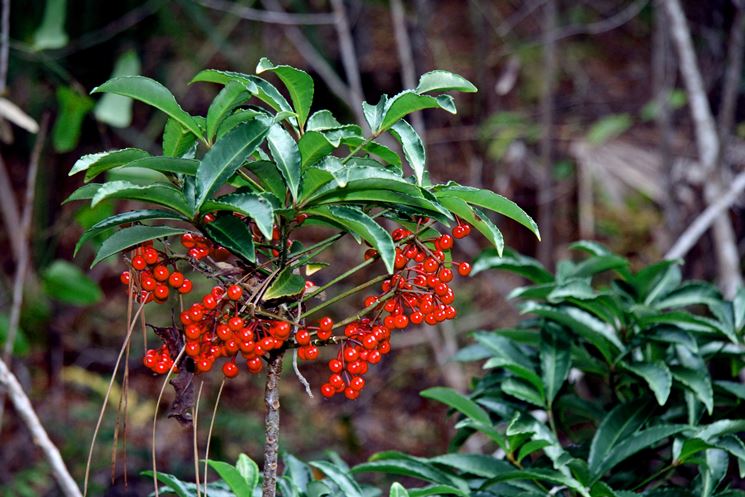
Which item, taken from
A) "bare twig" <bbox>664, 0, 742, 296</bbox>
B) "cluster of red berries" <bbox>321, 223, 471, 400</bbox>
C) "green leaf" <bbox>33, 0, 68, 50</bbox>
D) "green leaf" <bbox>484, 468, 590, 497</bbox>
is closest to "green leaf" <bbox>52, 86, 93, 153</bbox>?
"green leaf" <bbox>33, 0, 68, 50</bbox>

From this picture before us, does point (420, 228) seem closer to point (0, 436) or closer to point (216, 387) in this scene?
point (216, 387)

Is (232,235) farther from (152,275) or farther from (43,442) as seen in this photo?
(43,442)

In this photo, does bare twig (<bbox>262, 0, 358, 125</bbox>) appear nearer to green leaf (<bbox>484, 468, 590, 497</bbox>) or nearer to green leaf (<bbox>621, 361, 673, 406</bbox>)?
green leaf (<bbox>621, 361, 673, 406</bbox>)

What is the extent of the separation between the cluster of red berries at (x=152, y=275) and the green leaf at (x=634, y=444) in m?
0.81

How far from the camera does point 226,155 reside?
1023 mm

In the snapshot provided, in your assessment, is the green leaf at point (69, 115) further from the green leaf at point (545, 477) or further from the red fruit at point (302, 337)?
the green leaf at point (545, 477)

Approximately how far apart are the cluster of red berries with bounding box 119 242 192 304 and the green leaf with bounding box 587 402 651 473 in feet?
2.75

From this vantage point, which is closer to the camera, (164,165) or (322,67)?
(164,165)

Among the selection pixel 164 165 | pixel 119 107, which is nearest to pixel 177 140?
pixel 164 165

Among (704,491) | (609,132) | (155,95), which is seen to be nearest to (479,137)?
(609,132)

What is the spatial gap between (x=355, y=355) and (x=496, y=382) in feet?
1.99

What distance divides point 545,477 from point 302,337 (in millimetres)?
510

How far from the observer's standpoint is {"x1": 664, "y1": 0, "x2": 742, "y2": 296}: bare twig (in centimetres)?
272

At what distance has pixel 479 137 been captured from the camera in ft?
12.8
